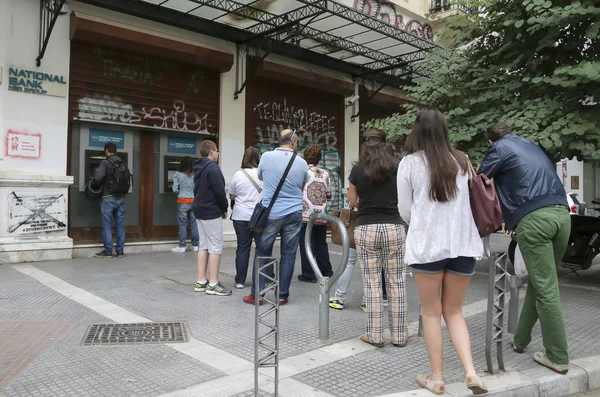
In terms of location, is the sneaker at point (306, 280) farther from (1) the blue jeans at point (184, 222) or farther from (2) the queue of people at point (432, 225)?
(1) the blue jeans at point (184, 222)

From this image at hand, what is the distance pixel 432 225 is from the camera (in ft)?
10.7

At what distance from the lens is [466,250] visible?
325 centimetres

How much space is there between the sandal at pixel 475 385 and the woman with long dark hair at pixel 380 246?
1.09 meters

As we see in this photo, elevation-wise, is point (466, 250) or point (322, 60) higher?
point (322, 60)

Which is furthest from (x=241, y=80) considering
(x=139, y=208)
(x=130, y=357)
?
(x=130, y=357)

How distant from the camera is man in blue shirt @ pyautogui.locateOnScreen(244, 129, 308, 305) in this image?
5.43 m

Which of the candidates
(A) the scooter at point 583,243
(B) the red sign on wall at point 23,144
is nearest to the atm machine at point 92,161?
(B) the red sign on wall at point 23,144

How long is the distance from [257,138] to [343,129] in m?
2.90

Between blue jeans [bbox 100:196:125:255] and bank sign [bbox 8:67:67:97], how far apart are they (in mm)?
1914

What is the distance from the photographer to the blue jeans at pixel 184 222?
31.3 ft

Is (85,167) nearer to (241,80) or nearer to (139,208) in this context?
(139,208)

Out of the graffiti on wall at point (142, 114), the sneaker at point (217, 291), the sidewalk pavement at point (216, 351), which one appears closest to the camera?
the sidewalk pavement at point (216, 351)

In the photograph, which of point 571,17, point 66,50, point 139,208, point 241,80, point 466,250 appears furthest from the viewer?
point 241,80

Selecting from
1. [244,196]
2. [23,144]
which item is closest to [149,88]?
[23,144]
